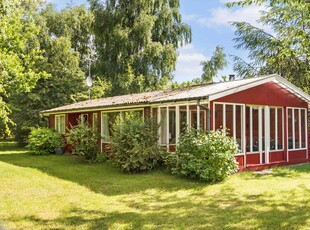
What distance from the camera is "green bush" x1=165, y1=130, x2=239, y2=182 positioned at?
390 inches

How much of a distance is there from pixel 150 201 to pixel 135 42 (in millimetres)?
20021

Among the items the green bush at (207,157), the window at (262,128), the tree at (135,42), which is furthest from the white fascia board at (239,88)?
the tree at (135,42)

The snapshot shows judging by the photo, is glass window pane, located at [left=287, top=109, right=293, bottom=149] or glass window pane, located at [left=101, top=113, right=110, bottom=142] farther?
glass window pane, located at [left=101, top=113, right=110, bottom=142]

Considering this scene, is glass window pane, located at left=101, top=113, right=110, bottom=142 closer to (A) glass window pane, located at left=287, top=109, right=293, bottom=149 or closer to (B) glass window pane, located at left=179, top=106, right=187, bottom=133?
(B) glass window pane, located at left=179, top=106, right=187, bottom=133

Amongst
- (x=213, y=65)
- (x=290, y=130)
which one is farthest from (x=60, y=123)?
(x=213, y=65)

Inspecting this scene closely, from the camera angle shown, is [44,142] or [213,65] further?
[213,65]

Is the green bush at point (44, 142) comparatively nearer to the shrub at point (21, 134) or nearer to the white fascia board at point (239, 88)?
the shrub at point (21, 134)

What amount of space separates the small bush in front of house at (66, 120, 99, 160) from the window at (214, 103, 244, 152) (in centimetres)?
619

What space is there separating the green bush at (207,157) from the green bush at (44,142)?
10.5m

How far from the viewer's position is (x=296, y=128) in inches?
566

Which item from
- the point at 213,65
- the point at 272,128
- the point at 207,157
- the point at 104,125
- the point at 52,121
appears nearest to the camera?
the point at 207,157

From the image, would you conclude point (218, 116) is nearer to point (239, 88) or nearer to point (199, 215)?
point (239, 88)

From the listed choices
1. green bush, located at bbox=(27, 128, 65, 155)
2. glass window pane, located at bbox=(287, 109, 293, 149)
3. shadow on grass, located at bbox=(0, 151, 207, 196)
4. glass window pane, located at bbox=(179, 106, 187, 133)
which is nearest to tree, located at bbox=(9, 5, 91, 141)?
green bush, located at bbox=(27, 128, 65, 155)

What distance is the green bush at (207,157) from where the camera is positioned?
991 cm
